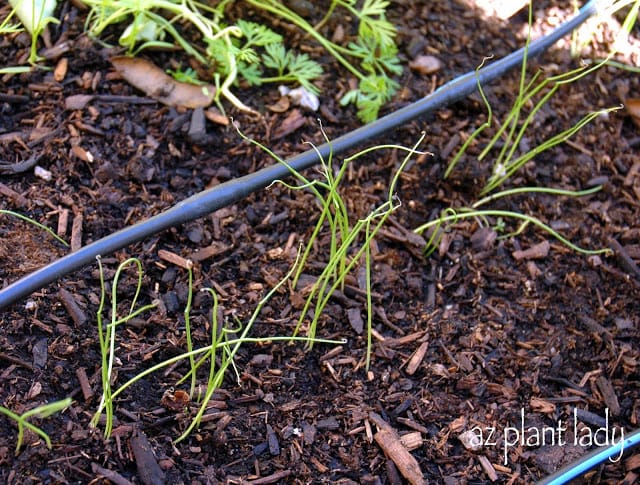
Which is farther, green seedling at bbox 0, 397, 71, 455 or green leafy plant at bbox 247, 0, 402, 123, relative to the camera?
green leafy plant at bbox 247, 0, 402, 123

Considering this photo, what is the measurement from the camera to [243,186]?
Answer: 1.76 m

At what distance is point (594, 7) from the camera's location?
2.44 metres

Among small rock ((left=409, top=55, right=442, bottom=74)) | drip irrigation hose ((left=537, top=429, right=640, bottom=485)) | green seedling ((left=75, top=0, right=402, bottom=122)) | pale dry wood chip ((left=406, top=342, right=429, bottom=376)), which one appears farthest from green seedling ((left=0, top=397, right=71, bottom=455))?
small rock ((left=409, top=55, right=442, bottom=74))

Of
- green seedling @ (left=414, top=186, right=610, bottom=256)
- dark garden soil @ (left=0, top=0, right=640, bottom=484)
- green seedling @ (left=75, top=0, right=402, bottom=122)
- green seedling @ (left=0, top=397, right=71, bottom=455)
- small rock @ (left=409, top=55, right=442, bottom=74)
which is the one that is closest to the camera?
green seedling @ (left=0, top=397, right=71, bottom=455)

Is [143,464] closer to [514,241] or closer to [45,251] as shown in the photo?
[45,251]

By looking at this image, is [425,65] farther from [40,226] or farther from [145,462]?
[145,462]

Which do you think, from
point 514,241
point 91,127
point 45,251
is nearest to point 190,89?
point 91,127

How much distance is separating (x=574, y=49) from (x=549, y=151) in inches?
19.4

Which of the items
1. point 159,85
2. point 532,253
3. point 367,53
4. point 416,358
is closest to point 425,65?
point 367,53

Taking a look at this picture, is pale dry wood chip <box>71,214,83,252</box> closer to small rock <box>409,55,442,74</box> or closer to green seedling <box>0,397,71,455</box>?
green seedling <box>0,397,71,455</box>

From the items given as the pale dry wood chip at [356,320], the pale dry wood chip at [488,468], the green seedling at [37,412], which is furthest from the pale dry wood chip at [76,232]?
the pale dry wood chip at [488,468]

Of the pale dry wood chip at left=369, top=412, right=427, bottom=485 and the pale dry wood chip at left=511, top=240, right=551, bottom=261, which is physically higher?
the pale dry wood chip at left=511, top=240, right=551, bottom=261

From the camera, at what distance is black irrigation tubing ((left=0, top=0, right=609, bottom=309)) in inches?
59.3

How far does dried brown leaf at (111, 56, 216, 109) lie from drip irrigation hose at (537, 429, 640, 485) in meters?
1.39
